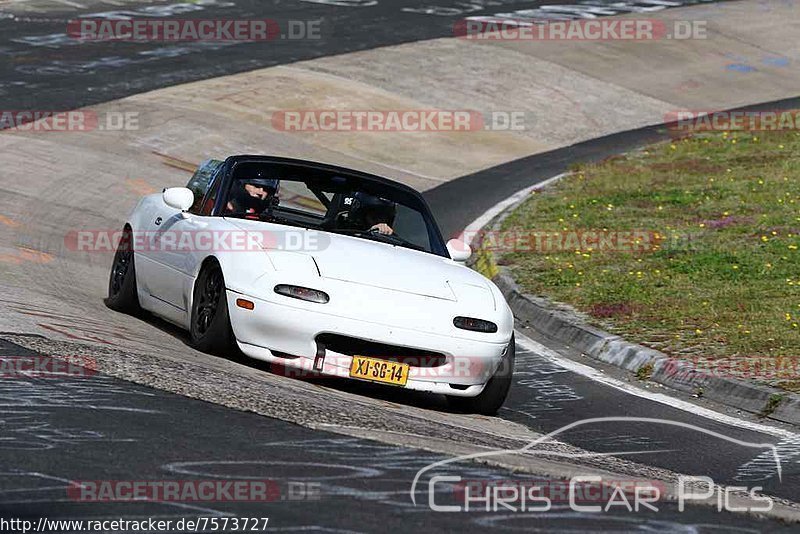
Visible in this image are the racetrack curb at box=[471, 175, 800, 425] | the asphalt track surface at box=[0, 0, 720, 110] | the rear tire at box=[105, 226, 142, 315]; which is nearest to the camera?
the racetrack curb at box=[471, 175, 800, 425]

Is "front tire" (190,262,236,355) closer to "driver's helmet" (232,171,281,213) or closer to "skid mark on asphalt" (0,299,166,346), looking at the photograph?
"skid mark on asphalt" (0,299,166,346)

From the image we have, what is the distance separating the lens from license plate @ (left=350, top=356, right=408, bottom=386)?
834 cm

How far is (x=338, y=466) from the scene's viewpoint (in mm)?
6074

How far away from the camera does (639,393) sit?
9.91m

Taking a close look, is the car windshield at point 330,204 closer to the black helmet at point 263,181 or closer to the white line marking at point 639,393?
the black helmet at point 263,181

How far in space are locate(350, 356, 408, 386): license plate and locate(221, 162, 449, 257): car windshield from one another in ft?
5.01

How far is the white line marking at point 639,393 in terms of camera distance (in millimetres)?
8891

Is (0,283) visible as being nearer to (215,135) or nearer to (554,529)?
(554,529)

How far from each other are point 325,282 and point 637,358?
3.14 m

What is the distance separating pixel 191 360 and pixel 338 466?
2.49 m

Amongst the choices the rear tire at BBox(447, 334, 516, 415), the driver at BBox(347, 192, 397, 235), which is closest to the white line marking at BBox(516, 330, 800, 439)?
the rear tire at BBox(447, 334, 516, 415)

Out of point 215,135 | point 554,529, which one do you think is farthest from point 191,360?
point 215,135

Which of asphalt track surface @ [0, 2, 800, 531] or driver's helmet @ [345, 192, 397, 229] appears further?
driver's helmet @ [345, 192, 397, 229]

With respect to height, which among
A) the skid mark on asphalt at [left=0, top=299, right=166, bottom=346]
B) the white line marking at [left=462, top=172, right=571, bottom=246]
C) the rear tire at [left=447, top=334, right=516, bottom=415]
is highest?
the skid mark on asphalt at [left=0, top=299, right=166, bottom=346]
